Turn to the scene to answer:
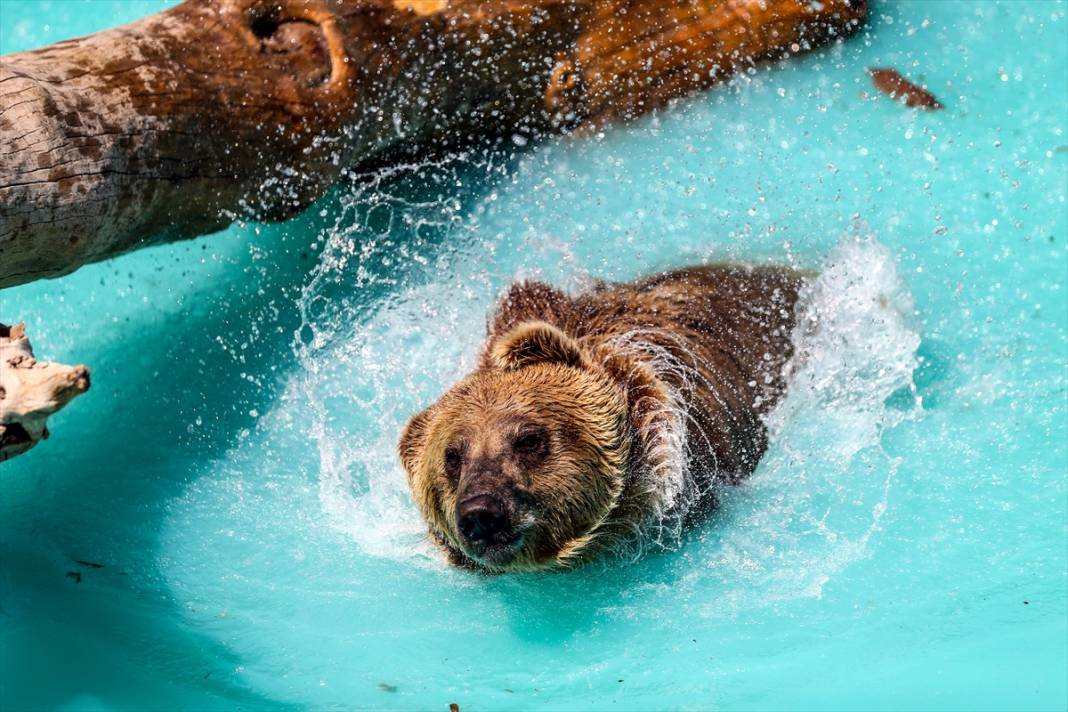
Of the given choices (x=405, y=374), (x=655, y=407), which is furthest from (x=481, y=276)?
(x=655, y=407)

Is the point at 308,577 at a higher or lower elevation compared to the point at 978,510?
lower

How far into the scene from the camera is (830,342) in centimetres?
569

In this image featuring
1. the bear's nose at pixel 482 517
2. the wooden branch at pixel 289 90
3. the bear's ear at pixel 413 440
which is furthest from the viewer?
the bear's ear at pixel 413 440

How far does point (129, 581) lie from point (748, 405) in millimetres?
3190

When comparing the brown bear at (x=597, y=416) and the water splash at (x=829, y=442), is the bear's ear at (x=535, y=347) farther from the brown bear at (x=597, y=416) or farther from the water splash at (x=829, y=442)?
the water splash at (x=829, y=442)

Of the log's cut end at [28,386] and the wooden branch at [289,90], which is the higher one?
the wooden branch at [289,90]

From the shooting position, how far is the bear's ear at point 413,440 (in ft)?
15.7

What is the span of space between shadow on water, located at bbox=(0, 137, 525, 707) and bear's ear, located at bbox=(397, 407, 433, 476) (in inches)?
41.7

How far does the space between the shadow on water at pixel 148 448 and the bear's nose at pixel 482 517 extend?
1.75m

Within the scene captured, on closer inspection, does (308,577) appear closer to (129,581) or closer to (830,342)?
(129,581)

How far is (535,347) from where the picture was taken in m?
4.88

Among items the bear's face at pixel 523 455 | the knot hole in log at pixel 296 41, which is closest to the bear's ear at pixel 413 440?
the bear's face at pixel 523 455

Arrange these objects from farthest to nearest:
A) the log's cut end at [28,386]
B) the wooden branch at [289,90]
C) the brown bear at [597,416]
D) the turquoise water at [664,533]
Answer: the turquoise water at [664,533]
the wooden branch at [289,90]
the brown bear at [597,416]
the log's cut end at [28,386]

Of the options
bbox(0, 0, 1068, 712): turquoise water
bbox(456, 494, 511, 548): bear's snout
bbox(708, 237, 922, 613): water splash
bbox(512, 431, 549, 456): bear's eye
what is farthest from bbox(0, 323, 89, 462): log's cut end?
bbox(708, 237, 922, 613): water splash
